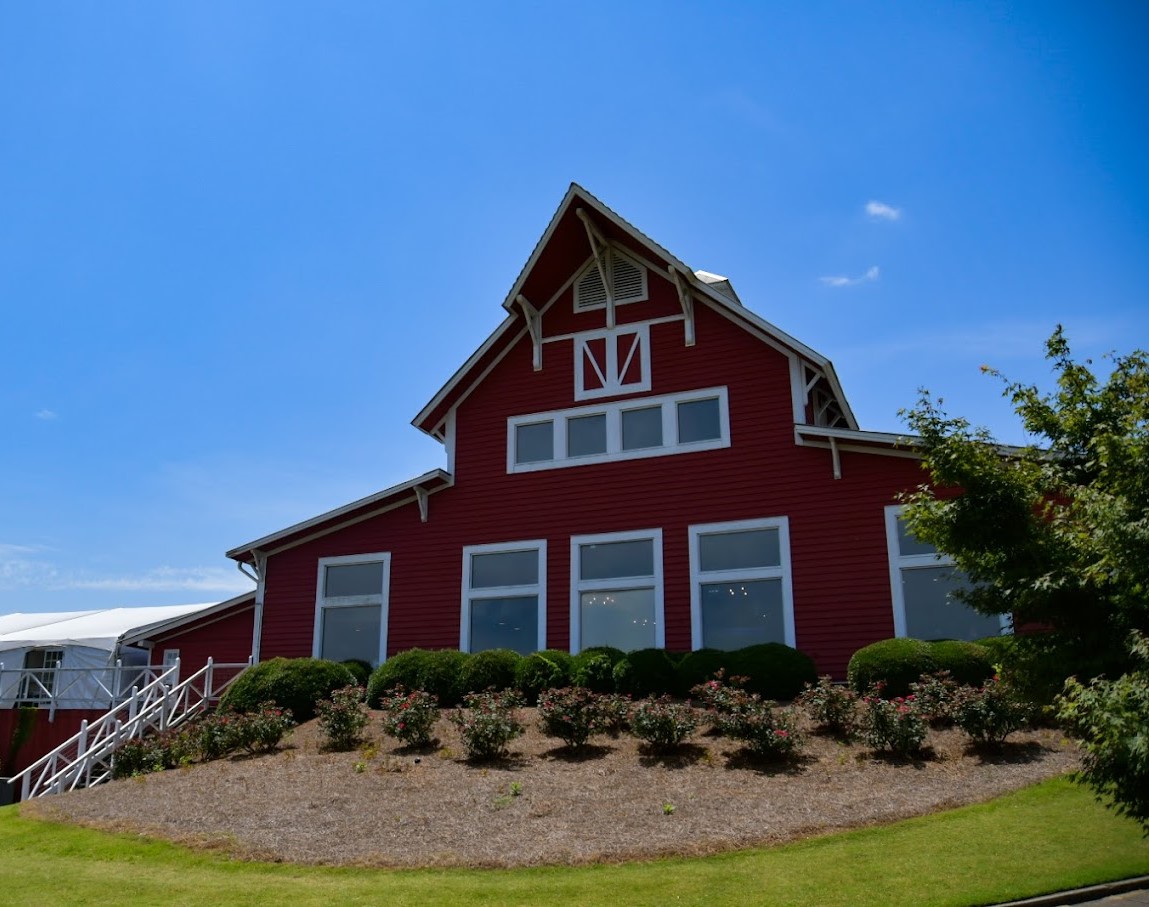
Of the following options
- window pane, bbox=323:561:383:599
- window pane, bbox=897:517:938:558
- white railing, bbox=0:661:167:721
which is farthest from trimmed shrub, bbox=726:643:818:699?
white railing, bbox=0:661:167:721

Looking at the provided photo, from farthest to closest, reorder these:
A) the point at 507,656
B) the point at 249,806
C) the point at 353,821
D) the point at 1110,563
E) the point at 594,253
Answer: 1. the point at 594,253
2. the point at 507,656
3. the point at 249,806
4. the point at 353,821
5. the point at 1110,563

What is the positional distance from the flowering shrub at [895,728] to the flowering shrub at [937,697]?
0.49m

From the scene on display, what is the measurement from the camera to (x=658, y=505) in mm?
18922

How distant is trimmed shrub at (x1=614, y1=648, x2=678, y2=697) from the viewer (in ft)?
53.9

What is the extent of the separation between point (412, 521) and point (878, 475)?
31.5 ft

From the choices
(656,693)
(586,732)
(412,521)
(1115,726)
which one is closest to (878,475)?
(656,693)

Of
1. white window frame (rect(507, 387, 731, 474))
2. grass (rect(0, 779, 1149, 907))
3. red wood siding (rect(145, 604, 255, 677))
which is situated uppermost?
white window frame (rect(507, 387, 731, 474))

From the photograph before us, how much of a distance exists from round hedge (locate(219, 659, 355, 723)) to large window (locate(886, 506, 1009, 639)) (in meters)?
10.2

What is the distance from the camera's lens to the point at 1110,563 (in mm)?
7230

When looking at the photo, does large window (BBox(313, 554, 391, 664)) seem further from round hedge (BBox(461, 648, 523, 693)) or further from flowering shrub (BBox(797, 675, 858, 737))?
flowering shrub (BBox(797, 675, 858, 737))

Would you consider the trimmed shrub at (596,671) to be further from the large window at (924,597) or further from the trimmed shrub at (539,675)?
the large window at (924,597)

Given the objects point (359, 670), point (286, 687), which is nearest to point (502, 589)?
point (359, 670)

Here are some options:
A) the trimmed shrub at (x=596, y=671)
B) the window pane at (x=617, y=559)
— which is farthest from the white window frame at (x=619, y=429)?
the trimmed shrub at (x=596, y=671)

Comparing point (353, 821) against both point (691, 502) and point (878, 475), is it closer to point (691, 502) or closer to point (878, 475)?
point (691, 502)
